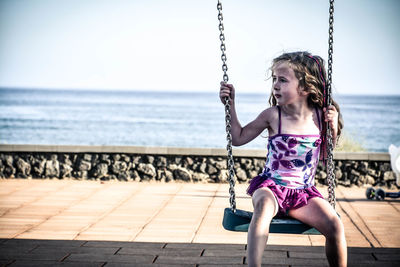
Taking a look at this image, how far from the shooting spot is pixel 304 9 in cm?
3634

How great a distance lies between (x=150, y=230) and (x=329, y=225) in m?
2.23

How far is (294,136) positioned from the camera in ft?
10.3

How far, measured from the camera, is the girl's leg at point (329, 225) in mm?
2898

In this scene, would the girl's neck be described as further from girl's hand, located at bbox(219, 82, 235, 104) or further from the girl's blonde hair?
girl's hand, located at bbox(219, 82, 235, 104)

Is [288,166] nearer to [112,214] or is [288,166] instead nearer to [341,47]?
[112,214]

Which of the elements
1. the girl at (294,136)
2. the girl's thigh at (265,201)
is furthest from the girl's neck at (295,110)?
the girl's thigh at (265,201)

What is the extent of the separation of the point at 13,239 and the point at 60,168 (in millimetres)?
3507

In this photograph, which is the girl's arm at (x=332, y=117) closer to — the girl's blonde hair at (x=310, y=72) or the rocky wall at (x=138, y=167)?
the girl's blonde hair at (x=310, y=72)

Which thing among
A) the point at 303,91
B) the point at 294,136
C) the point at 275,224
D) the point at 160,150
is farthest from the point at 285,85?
the point at 160,150

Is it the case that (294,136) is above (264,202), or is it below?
above

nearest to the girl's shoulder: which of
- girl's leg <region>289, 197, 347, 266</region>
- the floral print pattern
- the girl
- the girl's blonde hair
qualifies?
the girl

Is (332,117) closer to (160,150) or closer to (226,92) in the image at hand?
(226,92)

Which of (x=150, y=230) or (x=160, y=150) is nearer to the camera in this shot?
(x=150, y=230)

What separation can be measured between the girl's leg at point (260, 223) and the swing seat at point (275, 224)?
59mm
